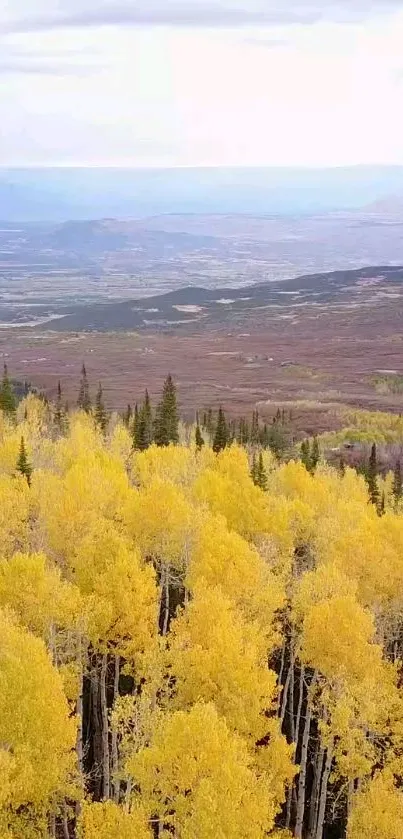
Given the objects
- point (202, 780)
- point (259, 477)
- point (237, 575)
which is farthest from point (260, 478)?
point (202, 780)

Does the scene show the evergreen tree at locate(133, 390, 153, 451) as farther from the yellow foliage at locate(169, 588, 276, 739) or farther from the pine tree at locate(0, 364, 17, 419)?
the yellow foliage at locate(169, 588, 276, 739)

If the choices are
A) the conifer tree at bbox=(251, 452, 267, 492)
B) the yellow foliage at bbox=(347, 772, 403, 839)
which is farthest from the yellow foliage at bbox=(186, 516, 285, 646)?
the conifer tree at bbox=(251, 452, 267, 492)

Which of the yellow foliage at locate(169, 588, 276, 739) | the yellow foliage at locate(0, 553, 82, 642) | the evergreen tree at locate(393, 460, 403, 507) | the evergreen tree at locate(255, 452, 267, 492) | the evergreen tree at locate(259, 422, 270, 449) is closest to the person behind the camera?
the yellow foliage at locate(169, 588, 276, 739)

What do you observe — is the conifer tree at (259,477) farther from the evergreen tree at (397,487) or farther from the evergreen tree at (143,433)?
the evergreen tree at (397,487)

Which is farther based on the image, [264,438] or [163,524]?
[264,438]

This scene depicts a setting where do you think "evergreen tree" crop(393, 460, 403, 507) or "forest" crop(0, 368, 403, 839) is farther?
"evergreen tree" crop(393, 460, 403, 507)

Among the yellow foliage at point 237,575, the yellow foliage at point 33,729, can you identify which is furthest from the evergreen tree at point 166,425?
the yellow foliage at point 33,729

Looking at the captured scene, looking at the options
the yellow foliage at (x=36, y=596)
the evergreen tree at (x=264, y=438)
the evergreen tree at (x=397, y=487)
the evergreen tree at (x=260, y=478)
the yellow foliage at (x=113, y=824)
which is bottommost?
the evergreen tree at (x=397, y=487)

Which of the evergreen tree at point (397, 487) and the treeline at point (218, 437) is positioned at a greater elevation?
the treeline at point (218, 437)

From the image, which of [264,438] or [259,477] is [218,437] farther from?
[264,438]

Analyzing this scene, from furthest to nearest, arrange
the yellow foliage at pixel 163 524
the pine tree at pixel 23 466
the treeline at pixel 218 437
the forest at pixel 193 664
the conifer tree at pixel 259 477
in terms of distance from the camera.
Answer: the treeline at pixel 218 437 < the conifer tree at pixel 259 477 < the pine tree at pixel 23 466 < the yellow foliage at pixel 163 524 < the forest at pixel 193 664
